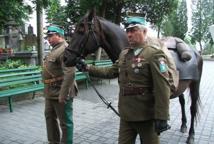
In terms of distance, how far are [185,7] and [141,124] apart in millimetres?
47089

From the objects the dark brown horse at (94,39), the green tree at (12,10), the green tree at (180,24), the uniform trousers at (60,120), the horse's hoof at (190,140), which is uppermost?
the green tree at (180,24)

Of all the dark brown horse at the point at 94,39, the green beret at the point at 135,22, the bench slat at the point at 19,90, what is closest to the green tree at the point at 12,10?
the bench slat at the point at 19,90

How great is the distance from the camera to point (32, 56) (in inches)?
566

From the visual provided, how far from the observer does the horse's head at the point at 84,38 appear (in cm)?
423

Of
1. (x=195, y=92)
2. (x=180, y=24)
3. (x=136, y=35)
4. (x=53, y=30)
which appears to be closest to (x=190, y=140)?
(x=195, y=92)

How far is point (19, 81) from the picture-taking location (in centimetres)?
852

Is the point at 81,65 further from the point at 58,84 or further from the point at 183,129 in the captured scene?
the point at 183,129

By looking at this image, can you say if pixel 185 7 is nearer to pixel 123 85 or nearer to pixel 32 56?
pixel 32 56

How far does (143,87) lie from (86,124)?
12.9 ft

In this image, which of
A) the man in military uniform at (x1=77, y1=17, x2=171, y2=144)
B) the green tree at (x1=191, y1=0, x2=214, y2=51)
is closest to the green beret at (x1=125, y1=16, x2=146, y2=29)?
the man in military uniform at (x1=77, y1=17, x2=171, y2=144)

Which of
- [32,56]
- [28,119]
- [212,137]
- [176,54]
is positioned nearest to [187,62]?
[176,54]

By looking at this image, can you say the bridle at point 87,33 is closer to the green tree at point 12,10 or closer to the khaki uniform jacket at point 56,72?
the khaki uniform jacket at point 56,72

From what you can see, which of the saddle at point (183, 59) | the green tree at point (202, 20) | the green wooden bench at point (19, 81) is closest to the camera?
the saddle at point (183, 59)

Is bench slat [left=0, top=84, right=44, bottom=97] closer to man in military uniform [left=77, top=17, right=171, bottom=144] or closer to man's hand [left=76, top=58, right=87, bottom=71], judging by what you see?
man's hand [left=76, top=58, right=87, bottom=71]
